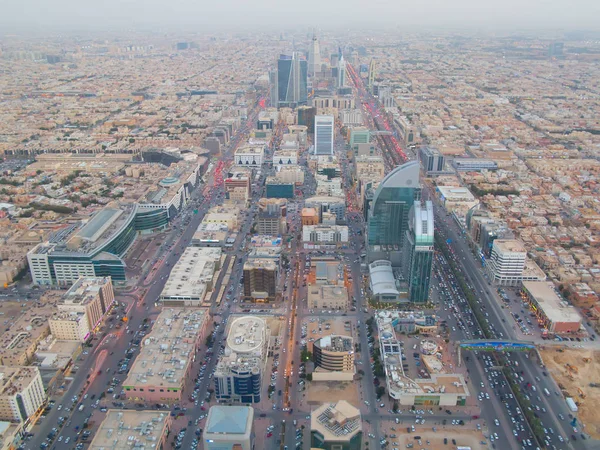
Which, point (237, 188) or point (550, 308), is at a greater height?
point (237, 188)

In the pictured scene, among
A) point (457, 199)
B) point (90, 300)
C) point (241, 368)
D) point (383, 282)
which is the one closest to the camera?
point (241, 368)

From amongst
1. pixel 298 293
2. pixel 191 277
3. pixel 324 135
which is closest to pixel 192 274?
pixel 191 277

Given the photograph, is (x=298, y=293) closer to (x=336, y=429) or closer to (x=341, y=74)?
(x=336, y=429)

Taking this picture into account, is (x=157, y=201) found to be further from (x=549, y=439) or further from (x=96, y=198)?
(x=549, y=439)

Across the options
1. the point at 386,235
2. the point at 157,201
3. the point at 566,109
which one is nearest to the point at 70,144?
the point at 157,201

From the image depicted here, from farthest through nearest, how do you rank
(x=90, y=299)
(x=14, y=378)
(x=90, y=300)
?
(x=90, y=299), (x=90, y=300), (x=14, y=378)

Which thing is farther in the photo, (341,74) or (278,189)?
(341,74)

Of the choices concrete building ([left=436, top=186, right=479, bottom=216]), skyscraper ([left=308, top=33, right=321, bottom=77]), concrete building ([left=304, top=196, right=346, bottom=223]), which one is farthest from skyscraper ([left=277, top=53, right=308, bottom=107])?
concrete building ([left=304, top=196, right=346, bottom=223])

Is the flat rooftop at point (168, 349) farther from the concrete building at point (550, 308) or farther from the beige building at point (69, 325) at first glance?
the concrete building at point (550, 308)
